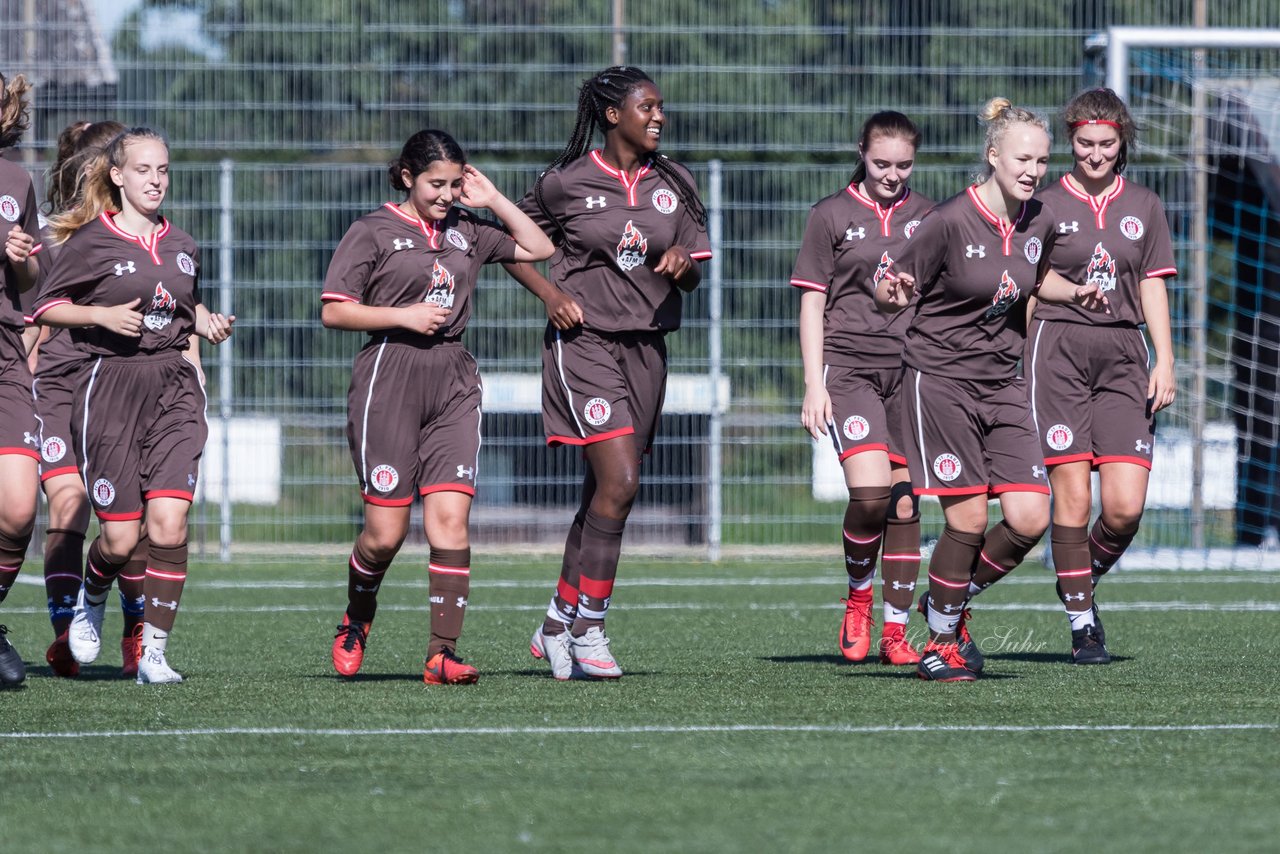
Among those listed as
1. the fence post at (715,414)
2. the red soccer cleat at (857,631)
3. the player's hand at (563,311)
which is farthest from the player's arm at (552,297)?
the fence post at (715,414)

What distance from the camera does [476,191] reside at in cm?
670

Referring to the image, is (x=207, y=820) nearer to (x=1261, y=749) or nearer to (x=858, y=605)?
(x=1261, y=749)

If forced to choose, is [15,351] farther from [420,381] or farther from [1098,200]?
[1098,200]

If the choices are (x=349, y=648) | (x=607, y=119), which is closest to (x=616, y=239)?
(x=607, y=119)

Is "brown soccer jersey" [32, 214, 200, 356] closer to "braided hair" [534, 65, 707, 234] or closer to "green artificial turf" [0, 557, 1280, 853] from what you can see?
"green artificial turf" [0, 557, 1280, 853]

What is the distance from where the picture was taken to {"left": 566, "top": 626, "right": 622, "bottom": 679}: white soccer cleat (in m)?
6.64

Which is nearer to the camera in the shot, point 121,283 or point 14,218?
point 14,218

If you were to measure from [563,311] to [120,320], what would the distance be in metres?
1.48

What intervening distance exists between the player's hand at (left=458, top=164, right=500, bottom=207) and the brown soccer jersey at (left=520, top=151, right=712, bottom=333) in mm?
268

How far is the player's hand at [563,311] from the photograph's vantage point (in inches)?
263

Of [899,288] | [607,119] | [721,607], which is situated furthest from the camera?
[721,607]

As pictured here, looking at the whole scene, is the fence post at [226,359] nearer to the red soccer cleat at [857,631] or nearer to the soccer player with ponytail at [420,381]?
the red soccer cleat at [857,631]

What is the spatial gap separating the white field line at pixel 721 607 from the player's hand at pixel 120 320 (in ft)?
12.9

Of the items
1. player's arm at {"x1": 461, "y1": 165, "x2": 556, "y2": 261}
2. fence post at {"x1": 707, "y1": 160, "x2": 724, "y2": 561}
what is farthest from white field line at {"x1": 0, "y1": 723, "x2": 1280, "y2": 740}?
fence post at {"x1": 707, "y1": 160, "x2": 724, "y2": 561}
